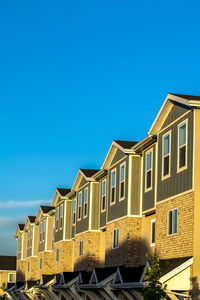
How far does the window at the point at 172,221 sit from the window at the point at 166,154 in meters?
1.80

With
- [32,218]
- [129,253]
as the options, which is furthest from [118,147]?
[32,218]

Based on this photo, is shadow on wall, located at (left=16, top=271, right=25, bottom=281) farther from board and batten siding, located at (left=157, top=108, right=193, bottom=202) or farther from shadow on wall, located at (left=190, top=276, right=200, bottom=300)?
shadow on wall, located at (left=190, top=276, right=200, bottom=300)

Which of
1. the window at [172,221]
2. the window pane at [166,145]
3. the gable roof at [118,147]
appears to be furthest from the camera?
the gable roof at [118,147]

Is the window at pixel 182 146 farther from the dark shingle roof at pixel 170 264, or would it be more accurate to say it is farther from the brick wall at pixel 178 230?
the dark shingle roof at pixel 170 264

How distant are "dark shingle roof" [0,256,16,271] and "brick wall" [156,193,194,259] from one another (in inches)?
2695

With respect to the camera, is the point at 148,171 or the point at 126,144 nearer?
the point at 148,171

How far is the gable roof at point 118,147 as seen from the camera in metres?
31.7

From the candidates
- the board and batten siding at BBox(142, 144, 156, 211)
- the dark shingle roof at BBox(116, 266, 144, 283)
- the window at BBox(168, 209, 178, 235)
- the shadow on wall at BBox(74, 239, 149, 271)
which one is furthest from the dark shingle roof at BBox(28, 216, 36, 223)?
the window at BBox(168, 209, 178, 235)

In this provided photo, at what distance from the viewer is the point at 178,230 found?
2414 centimetres

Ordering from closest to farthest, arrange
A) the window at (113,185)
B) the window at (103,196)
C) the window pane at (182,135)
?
the window pane at (182,135) < the window at (113,185) < the window at (103,196)

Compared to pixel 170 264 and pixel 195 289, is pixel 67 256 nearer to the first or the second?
pixel 170 264

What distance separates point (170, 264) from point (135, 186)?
28.1ft

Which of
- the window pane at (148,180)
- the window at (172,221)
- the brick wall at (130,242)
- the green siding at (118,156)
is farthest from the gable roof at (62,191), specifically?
the window at (172,221)

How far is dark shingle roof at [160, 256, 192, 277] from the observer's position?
2250 cm
